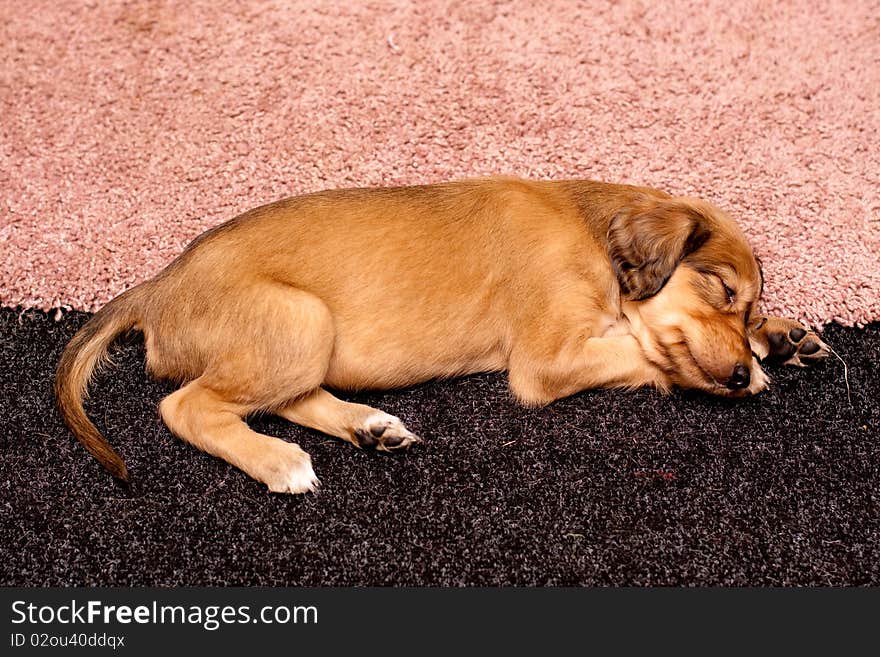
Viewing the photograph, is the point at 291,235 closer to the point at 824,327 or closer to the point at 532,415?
the point at 532,415

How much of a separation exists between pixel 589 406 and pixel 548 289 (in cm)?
45

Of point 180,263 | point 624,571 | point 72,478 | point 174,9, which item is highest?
point 174,9

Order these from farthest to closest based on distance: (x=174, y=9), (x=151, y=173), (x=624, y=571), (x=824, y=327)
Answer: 1. (x=174, y=9)
2. (x=151, y=173)
3. (x=824, y=327)
4. (x=624, y=571)

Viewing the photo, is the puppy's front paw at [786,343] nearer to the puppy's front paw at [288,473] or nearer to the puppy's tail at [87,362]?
the puppy's front paw at [288,473]

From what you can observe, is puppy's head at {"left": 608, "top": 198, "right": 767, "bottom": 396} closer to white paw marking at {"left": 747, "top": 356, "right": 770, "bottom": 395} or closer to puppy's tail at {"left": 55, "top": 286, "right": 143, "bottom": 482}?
white paw marking at {"left": 747, "top": 356, "right": 770, "bottom": 395}

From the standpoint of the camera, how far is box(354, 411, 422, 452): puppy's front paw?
2.86m

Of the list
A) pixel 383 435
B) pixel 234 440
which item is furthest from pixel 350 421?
pixel 234 440

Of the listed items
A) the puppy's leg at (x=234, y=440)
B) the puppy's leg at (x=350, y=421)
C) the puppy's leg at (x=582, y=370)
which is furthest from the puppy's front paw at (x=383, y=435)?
the puppy's leg at (x=582, y=370)

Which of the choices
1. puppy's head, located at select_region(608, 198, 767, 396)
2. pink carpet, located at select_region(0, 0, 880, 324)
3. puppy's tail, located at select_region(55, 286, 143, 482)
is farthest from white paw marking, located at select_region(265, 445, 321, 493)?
puppy's head, located at select_region(608, 198, 767, 396)

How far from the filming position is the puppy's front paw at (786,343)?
3145 millimetres

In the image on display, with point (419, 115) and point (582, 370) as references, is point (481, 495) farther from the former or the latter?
point (419, 115)

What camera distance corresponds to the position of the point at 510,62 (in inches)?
168

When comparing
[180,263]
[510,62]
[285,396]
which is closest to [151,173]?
[180,263]

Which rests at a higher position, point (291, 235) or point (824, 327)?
point (291, 235)
